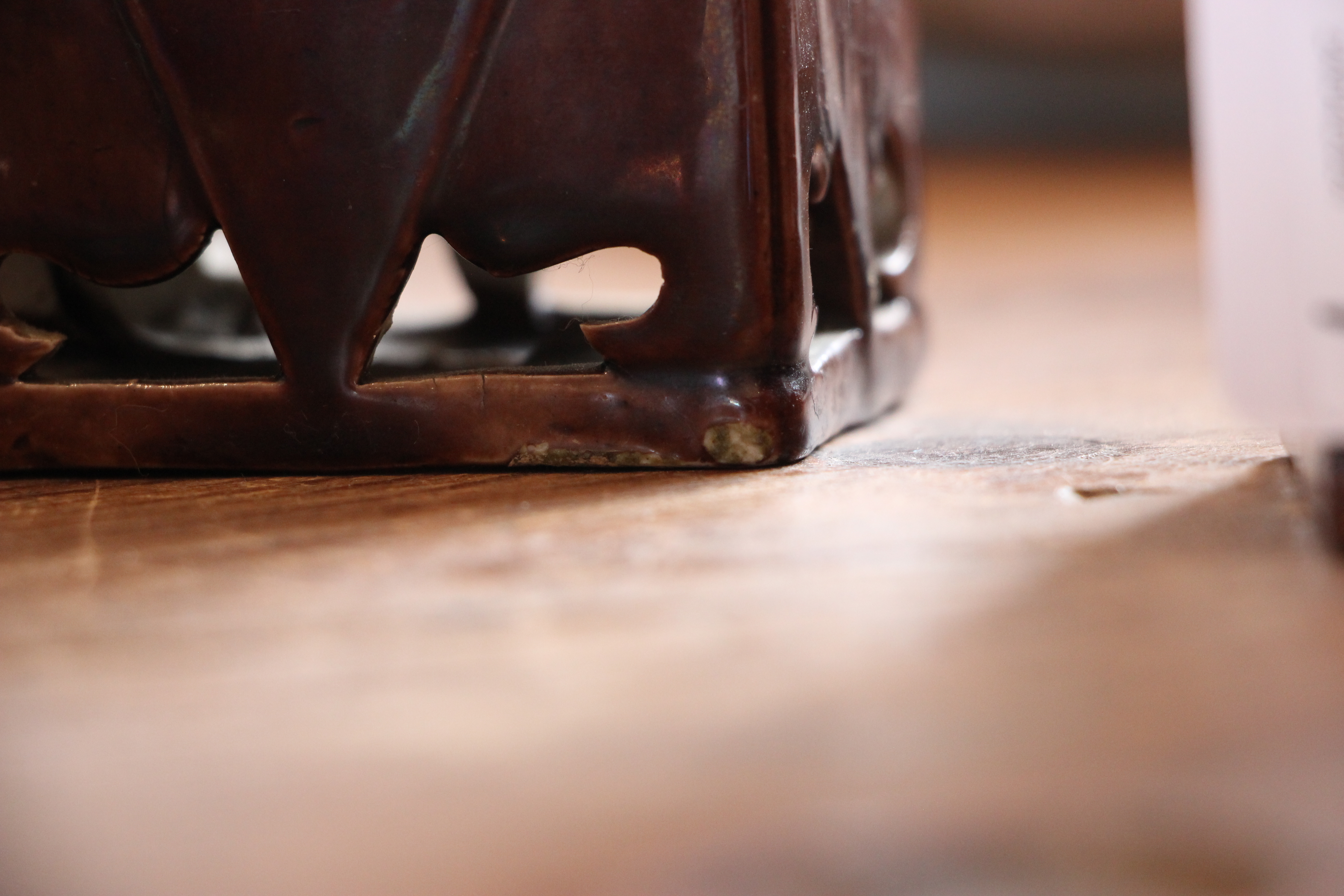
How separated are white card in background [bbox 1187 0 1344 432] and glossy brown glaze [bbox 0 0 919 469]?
0.48 ft

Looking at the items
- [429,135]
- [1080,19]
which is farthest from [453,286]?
[1080,19]

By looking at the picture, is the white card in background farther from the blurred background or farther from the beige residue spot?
the blurred background

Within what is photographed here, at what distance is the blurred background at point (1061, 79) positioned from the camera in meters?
2.75

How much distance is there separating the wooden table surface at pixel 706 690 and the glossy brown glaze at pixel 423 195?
5 cm

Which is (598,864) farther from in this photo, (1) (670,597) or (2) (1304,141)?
(2) (1304,141)

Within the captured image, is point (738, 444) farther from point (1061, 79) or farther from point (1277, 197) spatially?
point (1061, 79)

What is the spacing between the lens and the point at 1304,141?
1.11 feet

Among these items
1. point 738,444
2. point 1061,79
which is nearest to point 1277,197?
point 738,444

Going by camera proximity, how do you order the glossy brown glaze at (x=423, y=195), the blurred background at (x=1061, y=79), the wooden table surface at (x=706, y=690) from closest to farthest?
the wooden table surface at (x=706, y=690), the glossy brown glaze at (x=423, y=195), the blurred background at (x=1061, y=79)

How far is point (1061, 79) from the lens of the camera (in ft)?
10.1

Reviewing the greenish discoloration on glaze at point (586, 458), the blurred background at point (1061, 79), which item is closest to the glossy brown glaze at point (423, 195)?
the greenish discoloration on glaze at point (586, 458)

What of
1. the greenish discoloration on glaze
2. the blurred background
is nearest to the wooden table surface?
the greenish discoloration on glaze

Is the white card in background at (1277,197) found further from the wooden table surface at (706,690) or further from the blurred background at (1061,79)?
the blurred background at (1061,79)

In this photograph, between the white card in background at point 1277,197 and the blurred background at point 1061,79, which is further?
the blurred background at point 1061,79
